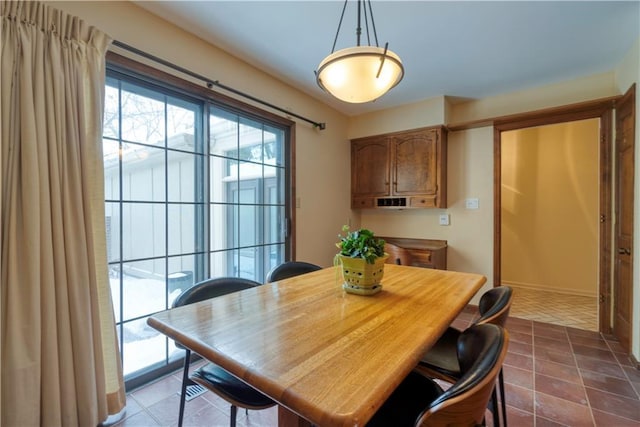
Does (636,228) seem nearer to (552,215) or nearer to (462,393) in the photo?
(552,215)

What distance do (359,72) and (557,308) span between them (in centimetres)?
384

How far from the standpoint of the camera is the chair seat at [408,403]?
3.19 ft

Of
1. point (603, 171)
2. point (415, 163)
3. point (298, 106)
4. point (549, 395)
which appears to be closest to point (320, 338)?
point (549, 395)

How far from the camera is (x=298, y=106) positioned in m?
3.12

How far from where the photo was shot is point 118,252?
185 centimetres

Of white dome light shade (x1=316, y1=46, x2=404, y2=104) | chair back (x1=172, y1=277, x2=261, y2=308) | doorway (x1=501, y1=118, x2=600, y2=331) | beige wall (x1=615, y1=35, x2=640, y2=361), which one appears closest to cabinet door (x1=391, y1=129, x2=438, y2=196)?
beige wall (x1=615, y1=35, x2=640, y2=361)

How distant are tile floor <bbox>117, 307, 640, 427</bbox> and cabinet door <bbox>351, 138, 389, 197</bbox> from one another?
2.13m

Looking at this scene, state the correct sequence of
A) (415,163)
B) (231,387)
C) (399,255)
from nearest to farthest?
(231,387) → (399,255) → (415,163)

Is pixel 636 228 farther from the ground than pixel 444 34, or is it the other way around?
pixel 444 34

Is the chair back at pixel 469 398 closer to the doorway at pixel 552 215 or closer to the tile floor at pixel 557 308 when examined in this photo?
the tile floor at pixel 557 308

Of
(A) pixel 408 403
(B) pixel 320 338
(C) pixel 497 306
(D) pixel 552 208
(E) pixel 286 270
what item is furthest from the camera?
(D) pixel 552 208

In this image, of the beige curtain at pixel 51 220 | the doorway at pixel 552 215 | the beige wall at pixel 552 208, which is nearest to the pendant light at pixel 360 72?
the beige curtain at pixel 51 220

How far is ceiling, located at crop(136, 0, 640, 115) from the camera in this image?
6.15ft

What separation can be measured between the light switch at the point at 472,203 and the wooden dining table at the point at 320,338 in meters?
2.01
